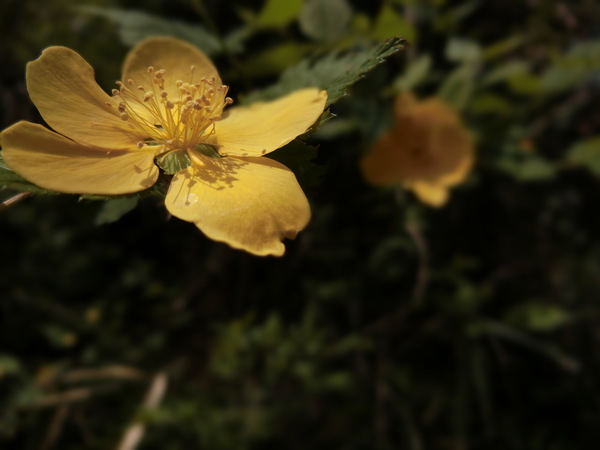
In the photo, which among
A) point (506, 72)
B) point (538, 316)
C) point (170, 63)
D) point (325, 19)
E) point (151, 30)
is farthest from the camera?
point (538, 316)

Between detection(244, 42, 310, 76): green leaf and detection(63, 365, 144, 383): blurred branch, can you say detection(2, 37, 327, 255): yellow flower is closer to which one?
detection(244, 42, 310, 76): green leaf

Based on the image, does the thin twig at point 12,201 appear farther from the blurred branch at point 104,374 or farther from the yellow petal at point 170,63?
the blurred branch at point 104,374

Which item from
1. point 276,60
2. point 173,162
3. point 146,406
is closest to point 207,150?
point 173,162

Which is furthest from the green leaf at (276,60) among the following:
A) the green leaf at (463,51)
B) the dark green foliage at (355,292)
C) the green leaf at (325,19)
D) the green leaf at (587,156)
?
the green leaf at (587,156)

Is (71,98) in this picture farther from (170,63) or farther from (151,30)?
(151,30)

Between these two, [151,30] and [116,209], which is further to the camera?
[151,30]

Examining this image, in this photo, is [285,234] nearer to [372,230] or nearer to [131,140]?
[131,140]
